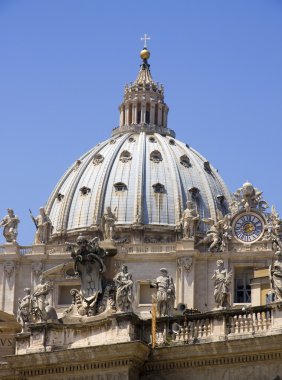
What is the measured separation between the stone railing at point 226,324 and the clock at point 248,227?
69.1 meters

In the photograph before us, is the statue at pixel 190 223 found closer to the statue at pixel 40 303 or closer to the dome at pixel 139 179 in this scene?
the dome at pixel 139 179

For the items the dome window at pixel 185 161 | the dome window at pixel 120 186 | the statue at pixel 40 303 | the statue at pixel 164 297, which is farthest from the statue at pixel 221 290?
the dome window at pixel 185 161

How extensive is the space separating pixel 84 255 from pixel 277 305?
732 centimetres

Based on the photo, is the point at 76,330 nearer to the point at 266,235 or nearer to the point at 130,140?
the point at 266,235

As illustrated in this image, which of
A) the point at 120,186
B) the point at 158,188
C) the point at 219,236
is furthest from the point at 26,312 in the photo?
the point at 120,186

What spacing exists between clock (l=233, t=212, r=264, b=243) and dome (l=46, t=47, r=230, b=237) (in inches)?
1128

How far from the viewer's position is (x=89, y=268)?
43031 millimetres

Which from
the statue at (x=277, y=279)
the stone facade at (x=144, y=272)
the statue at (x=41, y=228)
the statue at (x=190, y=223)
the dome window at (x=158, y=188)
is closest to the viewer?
the statue at (x=277, y=279)

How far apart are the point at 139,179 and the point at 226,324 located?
4511 inches

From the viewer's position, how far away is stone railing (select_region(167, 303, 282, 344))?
127ft

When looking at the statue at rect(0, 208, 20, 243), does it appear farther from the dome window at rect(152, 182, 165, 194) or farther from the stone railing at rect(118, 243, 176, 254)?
the dome window at rect(152, 182, 165, 194)

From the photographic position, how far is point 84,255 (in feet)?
142

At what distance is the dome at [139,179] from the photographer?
147375 mm

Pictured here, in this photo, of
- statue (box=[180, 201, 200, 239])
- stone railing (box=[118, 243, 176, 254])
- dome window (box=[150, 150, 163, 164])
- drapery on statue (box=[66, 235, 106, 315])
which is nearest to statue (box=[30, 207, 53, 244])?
stone railing (box=[118, 243, 176, 254])
